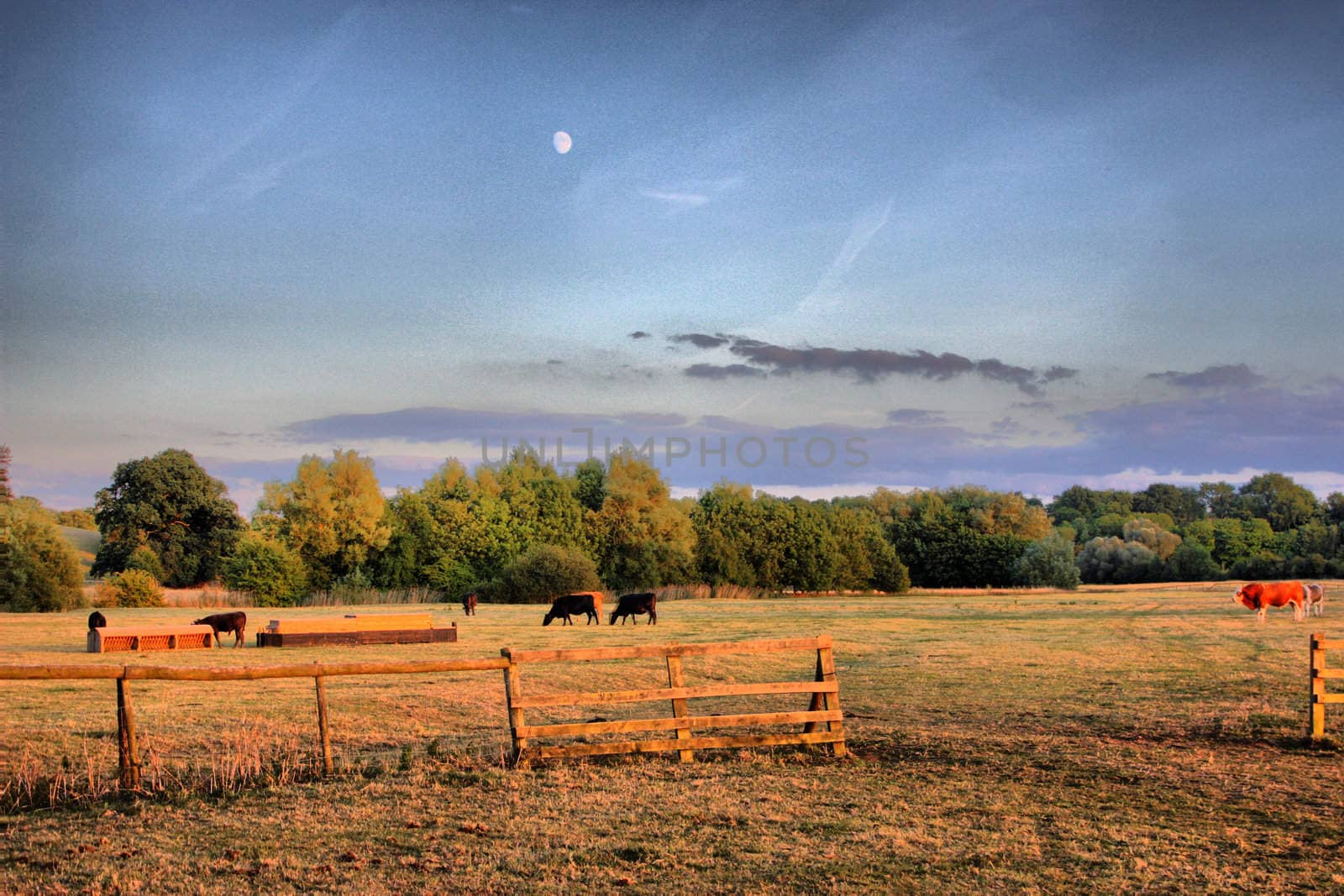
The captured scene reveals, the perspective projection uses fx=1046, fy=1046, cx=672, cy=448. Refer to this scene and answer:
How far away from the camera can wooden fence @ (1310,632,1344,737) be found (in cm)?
1315

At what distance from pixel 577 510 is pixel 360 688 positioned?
176ft

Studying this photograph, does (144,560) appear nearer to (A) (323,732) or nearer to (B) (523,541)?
(B) (523,541)

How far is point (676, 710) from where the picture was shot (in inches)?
475

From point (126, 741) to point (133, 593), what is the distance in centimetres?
4312

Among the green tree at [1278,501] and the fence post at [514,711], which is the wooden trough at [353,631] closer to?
the fence post at [514,711]

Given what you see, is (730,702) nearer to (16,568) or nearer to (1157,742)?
(1157,742)

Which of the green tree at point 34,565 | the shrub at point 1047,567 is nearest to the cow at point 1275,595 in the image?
the shrub at point 1047,567

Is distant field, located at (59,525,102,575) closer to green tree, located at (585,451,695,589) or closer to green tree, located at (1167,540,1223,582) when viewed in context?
green tree, located at (585,451,695,589)

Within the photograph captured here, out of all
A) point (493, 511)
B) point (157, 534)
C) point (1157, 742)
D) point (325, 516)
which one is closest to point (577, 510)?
point (493, 511)

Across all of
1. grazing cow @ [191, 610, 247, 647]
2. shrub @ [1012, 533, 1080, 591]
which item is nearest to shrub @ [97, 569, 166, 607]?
grazing cow @ [191, 610, 247, 647]

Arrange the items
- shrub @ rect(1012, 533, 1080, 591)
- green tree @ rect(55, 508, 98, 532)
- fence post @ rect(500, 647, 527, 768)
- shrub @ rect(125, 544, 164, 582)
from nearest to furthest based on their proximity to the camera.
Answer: fence post @ rect(500, 647, 527, 768)
shrub @ rect(125, 544, 164, 582)
shrub @ rect(1012, 533, 1080, 591)
green tree @ rect(55, 508, 98, 532)

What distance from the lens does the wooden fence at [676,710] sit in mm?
11570

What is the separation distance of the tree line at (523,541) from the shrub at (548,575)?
0.28 feet

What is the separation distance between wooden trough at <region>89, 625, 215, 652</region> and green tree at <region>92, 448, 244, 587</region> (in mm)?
49534
